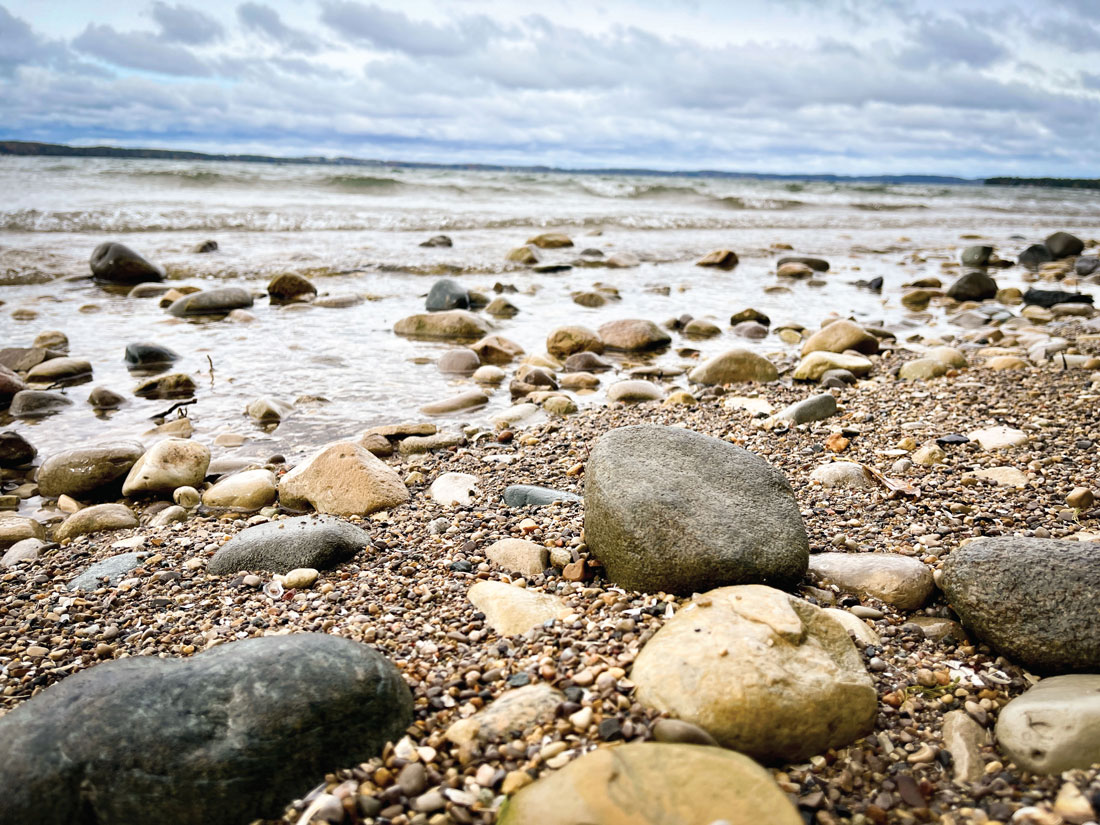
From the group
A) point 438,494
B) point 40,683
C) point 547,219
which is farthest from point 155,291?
point 547,219

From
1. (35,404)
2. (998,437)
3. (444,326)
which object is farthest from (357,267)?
(998,437)

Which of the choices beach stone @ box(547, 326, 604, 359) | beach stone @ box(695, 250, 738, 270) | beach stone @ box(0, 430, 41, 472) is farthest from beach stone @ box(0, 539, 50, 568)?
Result: beach stone @ box(695, 250, 738, 270)

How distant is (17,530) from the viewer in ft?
10.6

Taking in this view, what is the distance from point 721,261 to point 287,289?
716 cm

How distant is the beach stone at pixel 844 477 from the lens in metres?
3.21

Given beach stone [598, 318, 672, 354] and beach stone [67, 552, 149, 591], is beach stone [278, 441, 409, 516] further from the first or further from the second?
beach stone [598, 318, 672, 354]

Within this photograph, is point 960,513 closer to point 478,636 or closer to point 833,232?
point 478,636

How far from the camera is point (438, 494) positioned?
3406 millimetres

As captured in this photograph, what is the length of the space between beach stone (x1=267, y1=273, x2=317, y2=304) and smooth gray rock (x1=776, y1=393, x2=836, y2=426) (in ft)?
20.5

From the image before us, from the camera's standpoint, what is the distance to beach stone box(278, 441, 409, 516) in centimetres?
327

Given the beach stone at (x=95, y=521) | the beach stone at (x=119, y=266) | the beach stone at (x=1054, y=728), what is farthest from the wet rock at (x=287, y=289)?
the beach stone at (x=1054, y=728)

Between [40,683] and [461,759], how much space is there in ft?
4.52

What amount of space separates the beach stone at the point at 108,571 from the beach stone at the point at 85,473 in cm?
99

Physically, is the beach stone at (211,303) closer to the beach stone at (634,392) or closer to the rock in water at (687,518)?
the beach stone at (634,392)
